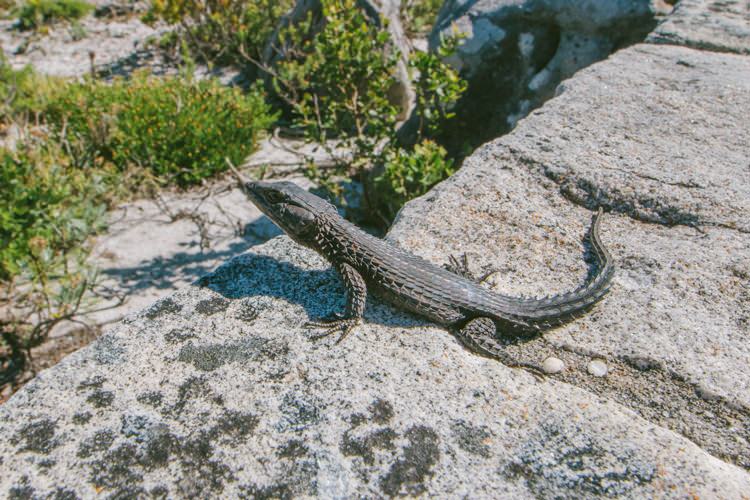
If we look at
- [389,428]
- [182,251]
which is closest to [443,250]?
[389,428]

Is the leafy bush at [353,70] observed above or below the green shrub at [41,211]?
above

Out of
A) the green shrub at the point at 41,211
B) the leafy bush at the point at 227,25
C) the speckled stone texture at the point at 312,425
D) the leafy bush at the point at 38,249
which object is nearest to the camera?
the speckled stone texture at the point at 312,425

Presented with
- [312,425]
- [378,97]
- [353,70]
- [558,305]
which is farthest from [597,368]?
[353,70]

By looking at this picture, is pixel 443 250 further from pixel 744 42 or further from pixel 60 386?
pixel 744 42

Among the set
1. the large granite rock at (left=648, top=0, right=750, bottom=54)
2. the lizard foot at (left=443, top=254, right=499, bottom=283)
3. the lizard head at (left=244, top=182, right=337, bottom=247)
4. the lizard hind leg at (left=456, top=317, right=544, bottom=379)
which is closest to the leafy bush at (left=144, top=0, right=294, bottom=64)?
the large granite rock at (left=648, top=0, right=750, bottom=54)

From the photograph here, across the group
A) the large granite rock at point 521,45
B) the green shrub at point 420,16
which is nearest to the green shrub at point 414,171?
the large granite rock at point 521,45

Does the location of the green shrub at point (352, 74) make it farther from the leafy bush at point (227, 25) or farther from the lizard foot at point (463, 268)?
the leafy bush at point (227, 25)
